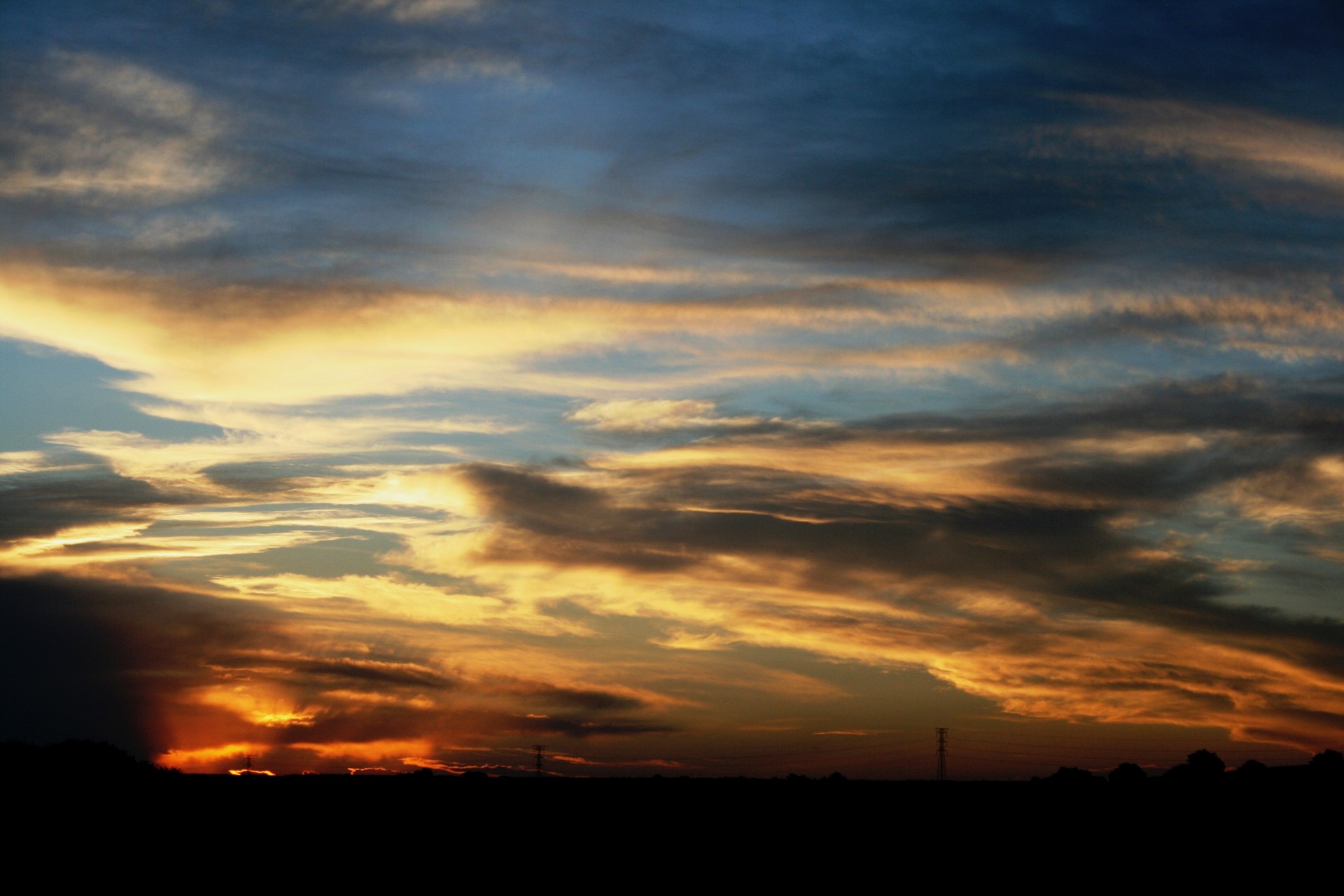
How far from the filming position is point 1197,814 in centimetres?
4909

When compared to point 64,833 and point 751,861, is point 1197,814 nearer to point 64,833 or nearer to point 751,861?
point 751,861

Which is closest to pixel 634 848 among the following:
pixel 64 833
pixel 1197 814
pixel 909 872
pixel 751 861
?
pixel 751 861

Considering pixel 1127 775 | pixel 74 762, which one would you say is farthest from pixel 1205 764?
pixel 74 762

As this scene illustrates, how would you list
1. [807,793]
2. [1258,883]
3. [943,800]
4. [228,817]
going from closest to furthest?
[1258,883]
[228,817]
[943,800]
[807,793]

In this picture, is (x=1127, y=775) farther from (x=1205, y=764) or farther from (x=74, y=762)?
(x=74, y=762)

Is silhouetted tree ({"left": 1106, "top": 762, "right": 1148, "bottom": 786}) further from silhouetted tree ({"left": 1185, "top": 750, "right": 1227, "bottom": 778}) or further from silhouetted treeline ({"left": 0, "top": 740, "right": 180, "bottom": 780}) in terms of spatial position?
A: silhouetted treeline ({"left": 0, "top": 740, "right": 180, "bottom": 780})

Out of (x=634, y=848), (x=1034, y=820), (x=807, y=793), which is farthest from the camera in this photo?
(x=807, y=793)

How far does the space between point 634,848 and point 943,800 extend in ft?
73.3

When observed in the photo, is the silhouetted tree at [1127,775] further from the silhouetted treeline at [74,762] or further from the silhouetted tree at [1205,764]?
the silhouetted treeline at [74,762]

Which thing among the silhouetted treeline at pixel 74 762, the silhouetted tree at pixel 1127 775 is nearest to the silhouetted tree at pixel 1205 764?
the silhouetted tree at pixel 1127 775

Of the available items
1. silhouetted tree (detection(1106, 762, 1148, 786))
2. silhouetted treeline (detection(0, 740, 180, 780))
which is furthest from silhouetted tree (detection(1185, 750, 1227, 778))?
silhouetted treeline (detection(0, 740, 180, 780))

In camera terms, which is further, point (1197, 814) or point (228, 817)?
point (1197, 814)

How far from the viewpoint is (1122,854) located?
136 feet

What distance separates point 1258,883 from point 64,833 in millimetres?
40236
